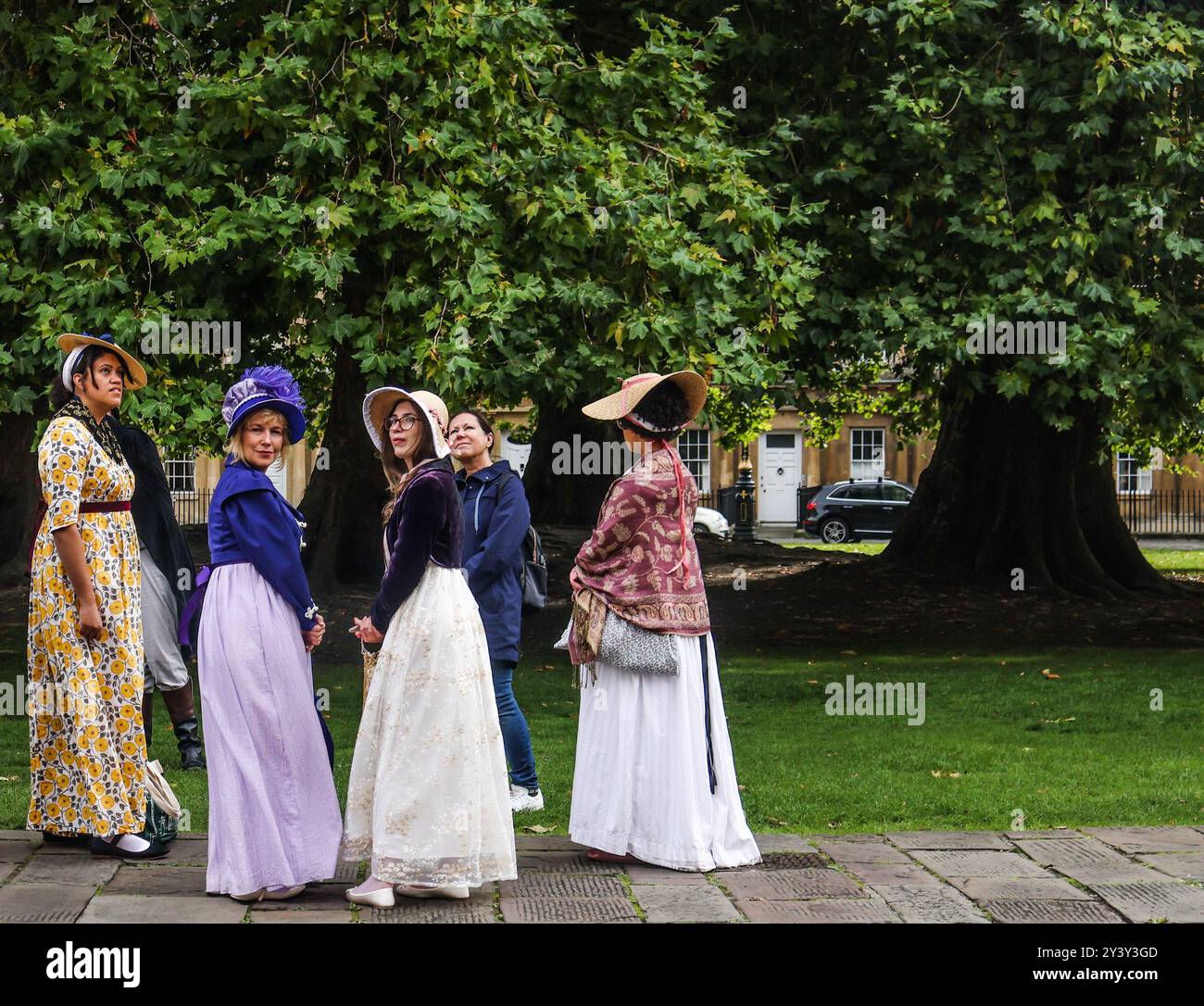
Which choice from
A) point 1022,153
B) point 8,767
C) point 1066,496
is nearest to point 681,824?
point 8,767

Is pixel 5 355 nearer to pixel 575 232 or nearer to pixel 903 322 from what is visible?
pixel 575 232

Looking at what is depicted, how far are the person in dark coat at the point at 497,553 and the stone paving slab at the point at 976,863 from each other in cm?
203

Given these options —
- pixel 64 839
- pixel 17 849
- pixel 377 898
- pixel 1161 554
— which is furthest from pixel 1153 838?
pixel 1161 554

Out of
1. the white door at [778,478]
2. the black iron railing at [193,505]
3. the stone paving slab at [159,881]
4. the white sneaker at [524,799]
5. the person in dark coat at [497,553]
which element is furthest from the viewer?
the white door at [778,478]

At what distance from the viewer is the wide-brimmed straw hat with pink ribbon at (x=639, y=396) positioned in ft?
21.4

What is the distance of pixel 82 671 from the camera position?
6449 mm

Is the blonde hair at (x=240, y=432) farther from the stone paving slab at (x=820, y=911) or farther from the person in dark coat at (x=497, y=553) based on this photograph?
the stone paving slab at (x=820, y=911)

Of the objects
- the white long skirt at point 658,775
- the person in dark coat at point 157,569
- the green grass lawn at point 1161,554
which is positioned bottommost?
the green grass lawn at point 1161,554

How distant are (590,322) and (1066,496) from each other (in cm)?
973

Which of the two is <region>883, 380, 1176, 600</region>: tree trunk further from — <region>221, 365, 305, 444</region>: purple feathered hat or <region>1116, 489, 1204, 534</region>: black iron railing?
<region>1116, 489, 1204, 534</region>: black iron railing

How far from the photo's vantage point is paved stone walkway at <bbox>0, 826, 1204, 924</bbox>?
5500 mm

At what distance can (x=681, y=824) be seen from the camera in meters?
6.29

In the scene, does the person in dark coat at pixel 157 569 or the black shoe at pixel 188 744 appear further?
the black shoe at pixel 188 744

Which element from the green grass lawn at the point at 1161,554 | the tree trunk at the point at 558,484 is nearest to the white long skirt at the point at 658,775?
the tree trunk at the point at 558,484
